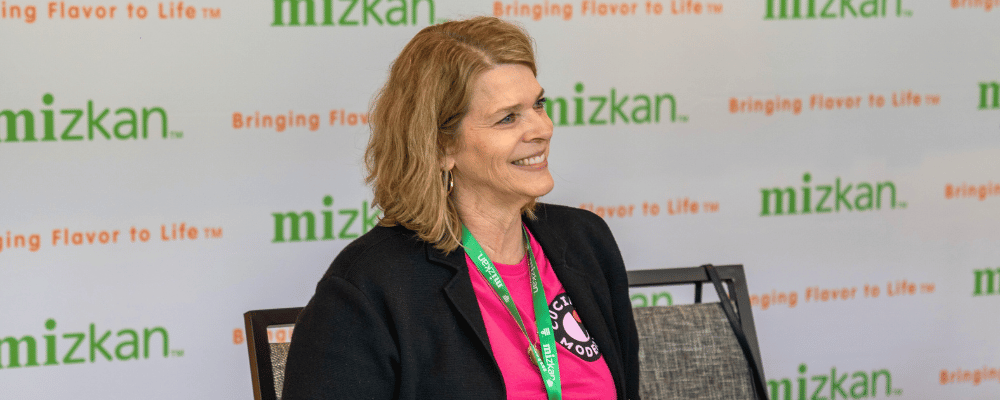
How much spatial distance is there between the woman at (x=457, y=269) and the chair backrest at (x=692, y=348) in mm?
299

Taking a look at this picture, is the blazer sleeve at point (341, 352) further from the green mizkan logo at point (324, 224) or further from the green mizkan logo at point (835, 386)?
the green mizkan logo at point (835, 386)

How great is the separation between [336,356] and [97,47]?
4.58ft

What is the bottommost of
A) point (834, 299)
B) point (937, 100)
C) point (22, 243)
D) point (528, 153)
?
point (834, 299)

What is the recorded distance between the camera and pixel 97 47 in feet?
7.93

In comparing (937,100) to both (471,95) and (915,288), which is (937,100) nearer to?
(915,288)

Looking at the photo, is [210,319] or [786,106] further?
[786,106]

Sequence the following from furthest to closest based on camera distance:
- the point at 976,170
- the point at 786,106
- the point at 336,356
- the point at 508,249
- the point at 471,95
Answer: the point at 976,170 → the point at 786,106 → the point at 508,249 → the point at 471,95 → the point at 336,356

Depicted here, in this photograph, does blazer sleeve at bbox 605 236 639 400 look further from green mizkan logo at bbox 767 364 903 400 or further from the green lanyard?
green mizkan logo at bbox 767 364 903 400

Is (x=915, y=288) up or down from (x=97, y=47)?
down

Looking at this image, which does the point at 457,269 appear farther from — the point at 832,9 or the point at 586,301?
the point at 832,9

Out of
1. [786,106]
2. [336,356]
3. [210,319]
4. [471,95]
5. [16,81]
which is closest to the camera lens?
[336,356]

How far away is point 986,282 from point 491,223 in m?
2.34

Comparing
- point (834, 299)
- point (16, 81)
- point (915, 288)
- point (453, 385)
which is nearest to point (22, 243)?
point (16, 81)

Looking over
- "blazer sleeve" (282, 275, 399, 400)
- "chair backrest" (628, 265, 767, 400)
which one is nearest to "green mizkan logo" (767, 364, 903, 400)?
"chair backrest" (628, 265, 767, 400)
